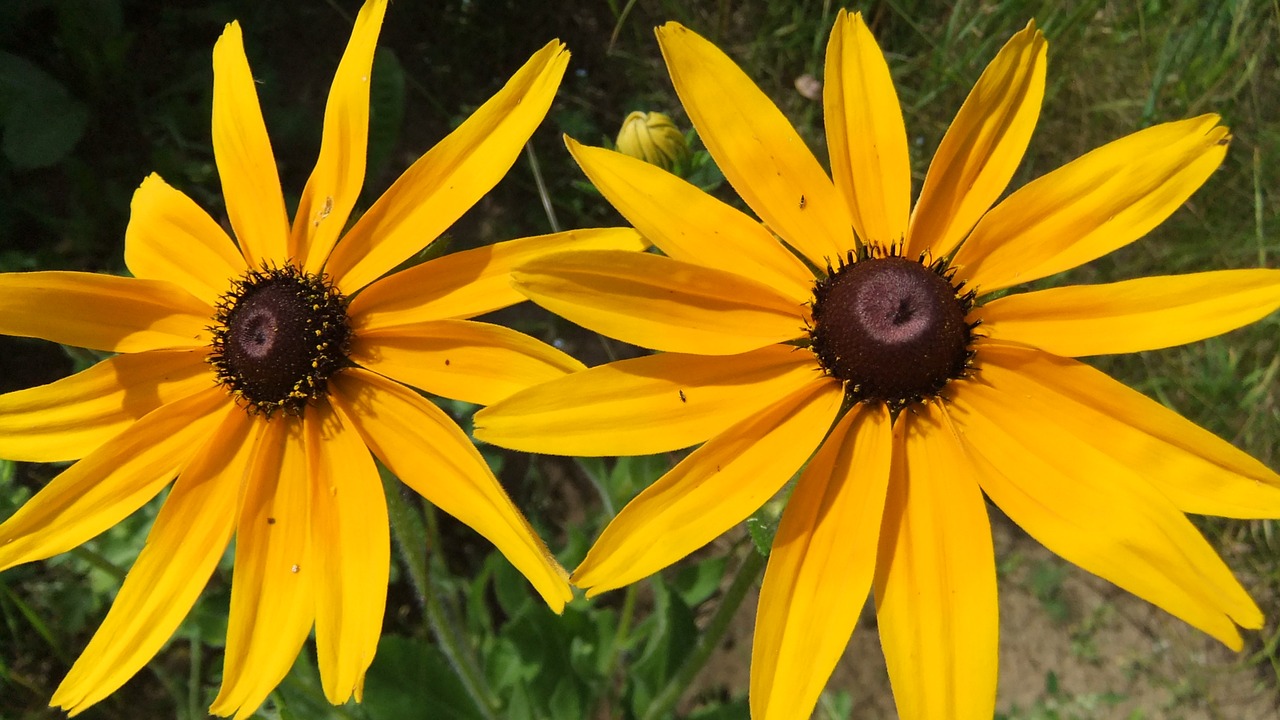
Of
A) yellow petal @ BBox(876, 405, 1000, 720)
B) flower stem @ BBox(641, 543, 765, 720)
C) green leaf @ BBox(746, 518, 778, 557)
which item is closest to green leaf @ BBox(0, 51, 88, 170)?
flower stem @ BBox(641, 543, 765, 720)

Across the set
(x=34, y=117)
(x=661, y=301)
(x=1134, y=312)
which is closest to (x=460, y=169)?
(x=661, y=301)

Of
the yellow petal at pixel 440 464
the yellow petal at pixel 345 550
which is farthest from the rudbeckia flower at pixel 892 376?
the yellow petal at pixel 345 550

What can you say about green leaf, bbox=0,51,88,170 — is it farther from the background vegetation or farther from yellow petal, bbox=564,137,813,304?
yellow petal, bbox=564,137,813,304

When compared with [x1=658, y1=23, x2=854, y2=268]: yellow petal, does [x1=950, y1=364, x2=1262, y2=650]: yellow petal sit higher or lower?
lower

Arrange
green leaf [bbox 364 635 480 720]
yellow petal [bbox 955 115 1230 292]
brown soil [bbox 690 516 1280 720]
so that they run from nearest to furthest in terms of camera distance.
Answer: yellow petal [bbox 955 115 1230 292], green leaf [bbox 364 635 480 720], brown soil [bbox 690 516 1280 720]

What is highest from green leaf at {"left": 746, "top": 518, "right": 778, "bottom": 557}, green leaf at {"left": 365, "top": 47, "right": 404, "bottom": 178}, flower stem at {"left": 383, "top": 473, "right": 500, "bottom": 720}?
green leaf at {"left": 365, "top": 47, "right": 404, "bottom": 178}

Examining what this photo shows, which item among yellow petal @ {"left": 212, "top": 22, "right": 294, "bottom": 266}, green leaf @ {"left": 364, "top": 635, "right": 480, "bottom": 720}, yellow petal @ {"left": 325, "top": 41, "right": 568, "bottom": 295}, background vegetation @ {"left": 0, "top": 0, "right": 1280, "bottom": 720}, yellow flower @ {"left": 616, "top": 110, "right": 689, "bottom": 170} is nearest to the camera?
yellow petal @ {"left": 325, "top": 41, "right": 568, "bottom": 295}

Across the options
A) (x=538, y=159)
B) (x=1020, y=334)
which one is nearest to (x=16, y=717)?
(x=538, y=159)
